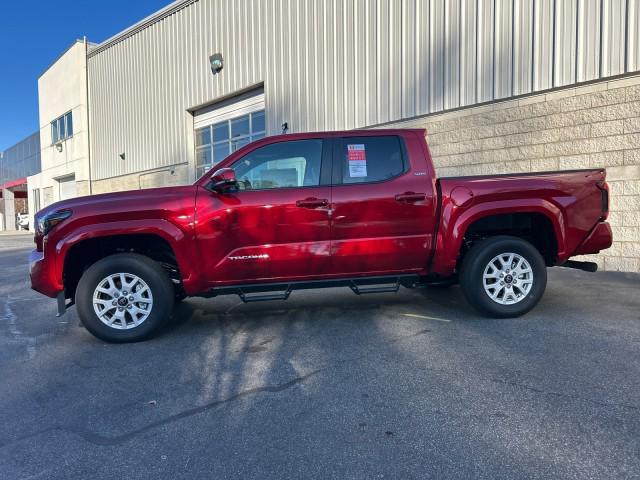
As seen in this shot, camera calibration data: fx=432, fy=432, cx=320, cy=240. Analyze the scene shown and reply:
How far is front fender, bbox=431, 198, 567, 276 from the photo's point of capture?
174 inches

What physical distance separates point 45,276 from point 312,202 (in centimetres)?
263

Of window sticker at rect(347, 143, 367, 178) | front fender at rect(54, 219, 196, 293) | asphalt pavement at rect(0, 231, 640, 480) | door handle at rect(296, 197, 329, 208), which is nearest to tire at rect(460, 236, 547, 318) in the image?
asphalt pavement at rect(0, 231, 640, 480)

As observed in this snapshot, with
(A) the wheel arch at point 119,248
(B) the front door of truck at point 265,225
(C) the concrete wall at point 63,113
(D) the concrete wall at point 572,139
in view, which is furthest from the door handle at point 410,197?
(C) the concrete wall at point 63,113

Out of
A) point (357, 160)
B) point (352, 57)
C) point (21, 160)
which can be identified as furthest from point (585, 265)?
point (21, 160)

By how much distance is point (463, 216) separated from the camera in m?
4.43

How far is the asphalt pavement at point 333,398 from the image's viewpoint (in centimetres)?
224

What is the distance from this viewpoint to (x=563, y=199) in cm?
450

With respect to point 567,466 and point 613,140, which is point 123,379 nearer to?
point 567,466

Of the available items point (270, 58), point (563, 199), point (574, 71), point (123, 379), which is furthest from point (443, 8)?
point (123, 379)

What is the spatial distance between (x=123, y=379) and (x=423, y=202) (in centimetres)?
315

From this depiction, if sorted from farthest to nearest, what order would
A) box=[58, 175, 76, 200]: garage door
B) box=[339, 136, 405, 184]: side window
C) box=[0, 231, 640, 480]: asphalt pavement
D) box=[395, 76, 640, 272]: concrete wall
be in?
box=[58, 175, 76, 200]: garage door → box=[395, 76, 640, 272]: concrete wall → box=[339, 136, 405, 184]: side window → box=[0, 231, 640, 480]: asphalt pavement

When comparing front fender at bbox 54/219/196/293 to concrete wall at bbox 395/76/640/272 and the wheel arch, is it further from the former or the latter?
concrete wall at bbox 395/76/640/272

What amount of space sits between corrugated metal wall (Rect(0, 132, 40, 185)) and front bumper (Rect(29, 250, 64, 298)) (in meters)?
30.3

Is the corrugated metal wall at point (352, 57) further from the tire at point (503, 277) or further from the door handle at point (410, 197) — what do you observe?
the door handle at point (410, 197)
